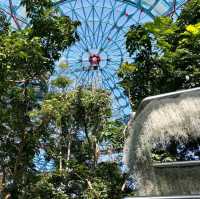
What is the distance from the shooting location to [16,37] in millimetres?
12992

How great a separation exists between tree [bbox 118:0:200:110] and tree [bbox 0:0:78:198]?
1.96 meters

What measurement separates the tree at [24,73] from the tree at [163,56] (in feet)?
6.44

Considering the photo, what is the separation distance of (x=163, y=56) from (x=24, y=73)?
443 centimetres

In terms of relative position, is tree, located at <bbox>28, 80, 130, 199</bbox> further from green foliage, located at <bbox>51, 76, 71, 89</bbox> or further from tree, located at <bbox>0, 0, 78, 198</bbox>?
tree, located at <bbox>0, 0, 78, 198</bbox>

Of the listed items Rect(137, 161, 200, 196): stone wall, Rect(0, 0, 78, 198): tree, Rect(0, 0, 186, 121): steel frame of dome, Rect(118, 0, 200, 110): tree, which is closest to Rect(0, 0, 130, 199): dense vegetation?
Rect(0, 0, 78, 198): tree

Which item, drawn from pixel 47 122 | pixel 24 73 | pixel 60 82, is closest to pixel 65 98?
pixel 60 82

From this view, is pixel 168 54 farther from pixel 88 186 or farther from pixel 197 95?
pixel 88 186

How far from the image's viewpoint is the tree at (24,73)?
12.7m

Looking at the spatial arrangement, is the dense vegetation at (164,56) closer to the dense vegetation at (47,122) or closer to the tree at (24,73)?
the tree at (24,73)

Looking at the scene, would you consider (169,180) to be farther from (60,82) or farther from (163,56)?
(60,82)

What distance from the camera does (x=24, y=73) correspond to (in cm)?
1374

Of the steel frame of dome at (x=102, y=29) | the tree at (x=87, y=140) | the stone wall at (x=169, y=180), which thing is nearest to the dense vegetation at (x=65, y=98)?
the tree at (x=87, y=140)

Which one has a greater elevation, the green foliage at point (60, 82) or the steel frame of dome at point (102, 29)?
the steel frame of dome at point (102, 29)

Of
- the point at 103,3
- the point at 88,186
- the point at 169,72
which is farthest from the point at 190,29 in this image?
the point at 103,3
